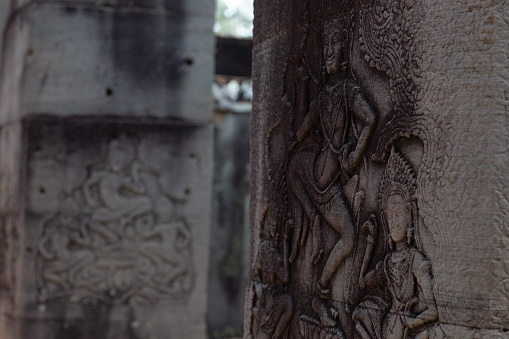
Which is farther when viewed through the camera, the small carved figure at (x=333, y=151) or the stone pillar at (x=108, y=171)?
the stone pillar at (x=108, y=171)

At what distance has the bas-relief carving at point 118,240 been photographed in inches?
223

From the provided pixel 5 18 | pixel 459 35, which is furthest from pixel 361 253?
pixel 5 18

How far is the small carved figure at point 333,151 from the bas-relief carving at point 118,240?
3.28 metres

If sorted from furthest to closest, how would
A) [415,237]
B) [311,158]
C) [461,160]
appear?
[311,158]
[415,237]
[461,160]

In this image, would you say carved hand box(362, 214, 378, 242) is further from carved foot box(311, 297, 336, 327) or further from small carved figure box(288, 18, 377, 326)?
carved foot box(311, 297, 336, 327)

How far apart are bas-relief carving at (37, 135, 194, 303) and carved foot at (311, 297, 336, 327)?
11.1ft

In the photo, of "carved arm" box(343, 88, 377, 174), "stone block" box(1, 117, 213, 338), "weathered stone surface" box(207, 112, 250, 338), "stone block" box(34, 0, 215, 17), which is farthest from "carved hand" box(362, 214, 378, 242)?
"weathered stone surface" box(207, 112, 250, 338)

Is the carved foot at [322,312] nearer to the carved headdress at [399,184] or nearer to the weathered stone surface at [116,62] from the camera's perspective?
the carved headdress at [399,184]

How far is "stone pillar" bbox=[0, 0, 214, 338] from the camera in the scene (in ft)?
18.6

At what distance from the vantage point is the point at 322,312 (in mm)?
2555

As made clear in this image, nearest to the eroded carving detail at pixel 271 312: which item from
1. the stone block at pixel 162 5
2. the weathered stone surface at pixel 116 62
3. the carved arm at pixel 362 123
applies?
the carved arm at pixel 362 123

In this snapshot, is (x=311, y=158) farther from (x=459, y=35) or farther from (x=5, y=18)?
(x=5, y=18)

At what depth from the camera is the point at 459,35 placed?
198 centimetres

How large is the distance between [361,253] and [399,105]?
1.64 feet
